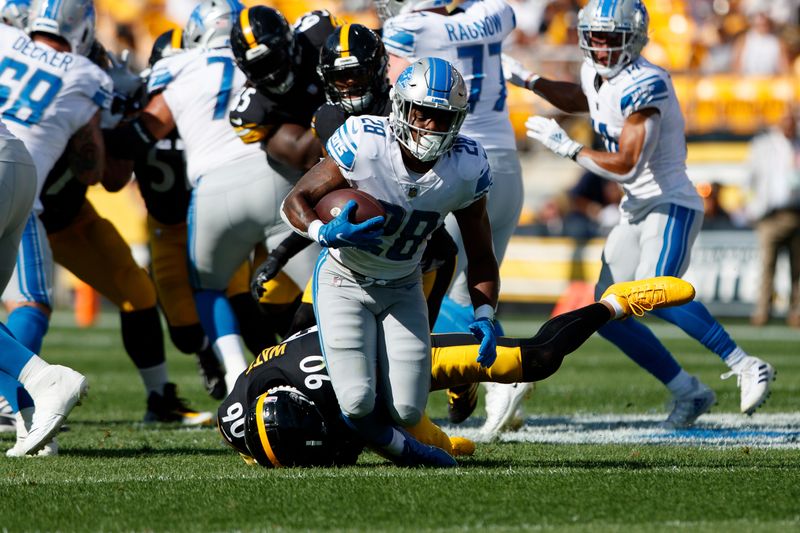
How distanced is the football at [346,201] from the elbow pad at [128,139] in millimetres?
1939

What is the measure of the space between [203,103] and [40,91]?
76cm

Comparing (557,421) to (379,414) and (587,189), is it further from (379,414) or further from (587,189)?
(587,189)

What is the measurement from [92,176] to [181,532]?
2829 millimetres

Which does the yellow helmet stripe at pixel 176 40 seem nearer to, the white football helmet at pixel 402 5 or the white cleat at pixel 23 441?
the white football helmet at pixel 402 5

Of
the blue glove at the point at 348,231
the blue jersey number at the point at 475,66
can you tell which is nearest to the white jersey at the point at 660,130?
the blue jersey number at the point at 475,66

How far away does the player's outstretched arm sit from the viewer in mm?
6066

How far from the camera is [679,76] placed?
14781mm

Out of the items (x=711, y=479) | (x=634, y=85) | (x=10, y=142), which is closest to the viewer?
(x=711, y=479)

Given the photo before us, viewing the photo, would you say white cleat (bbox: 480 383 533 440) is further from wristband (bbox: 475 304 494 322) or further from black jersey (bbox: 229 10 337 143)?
black jersey (bbox: 229 10 337 143)

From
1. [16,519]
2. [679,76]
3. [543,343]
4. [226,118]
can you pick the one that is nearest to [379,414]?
[543,343]

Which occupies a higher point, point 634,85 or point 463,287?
point 634,85

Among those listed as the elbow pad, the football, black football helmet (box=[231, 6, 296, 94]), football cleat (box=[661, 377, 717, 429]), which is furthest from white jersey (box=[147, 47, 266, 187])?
football cleat (box=[661, 377, 717, 429])

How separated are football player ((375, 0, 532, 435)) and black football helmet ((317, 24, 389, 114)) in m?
0.77

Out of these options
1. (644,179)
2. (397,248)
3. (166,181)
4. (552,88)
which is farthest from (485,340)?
(166,181)
